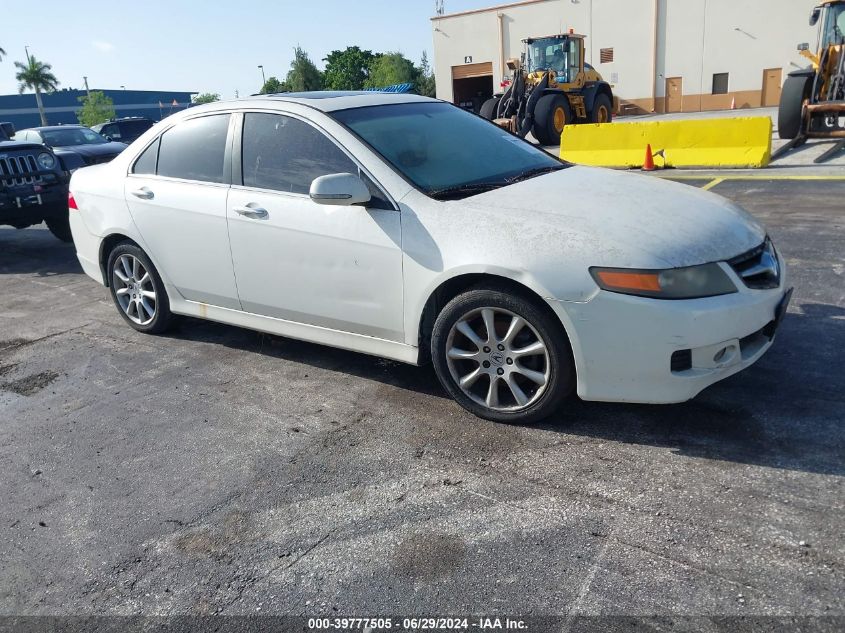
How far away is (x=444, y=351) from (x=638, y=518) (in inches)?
51.5

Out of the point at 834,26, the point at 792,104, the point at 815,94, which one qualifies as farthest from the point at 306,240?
the point at 834,26

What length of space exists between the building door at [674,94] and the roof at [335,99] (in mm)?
33159

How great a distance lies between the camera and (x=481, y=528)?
277 centimetres

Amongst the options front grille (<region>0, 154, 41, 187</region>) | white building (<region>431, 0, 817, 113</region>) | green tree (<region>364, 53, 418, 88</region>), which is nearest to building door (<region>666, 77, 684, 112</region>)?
white building (<region>431, 0, 817, 113</region>)

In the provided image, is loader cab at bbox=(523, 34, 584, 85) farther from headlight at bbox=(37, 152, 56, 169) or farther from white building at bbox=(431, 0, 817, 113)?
white building at bbox=(431, 0, 817, 113)

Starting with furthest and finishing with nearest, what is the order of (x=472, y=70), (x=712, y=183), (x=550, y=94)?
(x=472, y=70) < (x=550, y=94) < (x=712, y=183)

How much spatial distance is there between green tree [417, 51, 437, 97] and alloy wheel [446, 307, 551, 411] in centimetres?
6372

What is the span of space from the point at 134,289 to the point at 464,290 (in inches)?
120

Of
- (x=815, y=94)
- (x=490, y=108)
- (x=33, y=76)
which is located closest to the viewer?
(x=815, y=94)

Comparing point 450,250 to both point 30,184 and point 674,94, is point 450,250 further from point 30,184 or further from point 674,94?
point 674,94

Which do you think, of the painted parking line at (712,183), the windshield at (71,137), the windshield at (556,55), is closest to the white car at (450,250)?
the painted parking line at (712,183)

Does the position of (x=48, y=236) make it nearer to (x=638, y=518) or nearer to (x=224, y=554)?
(x=224, y=554)

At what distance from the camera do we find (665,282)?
9.99ft

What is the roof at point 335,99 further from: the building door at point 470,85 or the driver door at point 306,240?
the building door at point 470,85
